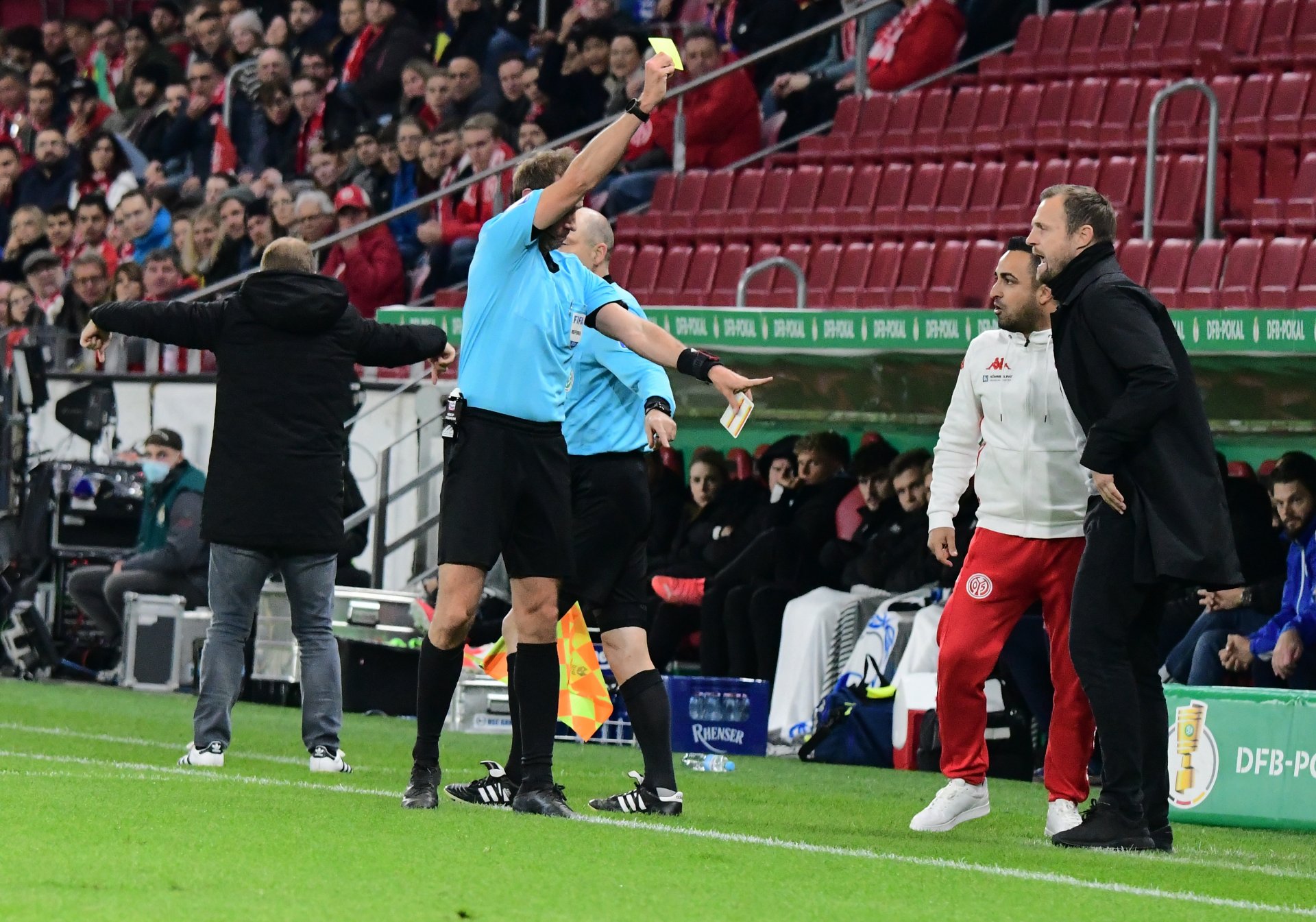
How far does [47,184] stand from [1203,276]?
13480 millimetres

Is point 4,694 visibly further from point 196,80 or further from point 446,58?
point 196,80

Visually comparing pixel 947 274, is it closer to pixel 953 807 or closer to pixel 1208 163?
pixel 1208 163

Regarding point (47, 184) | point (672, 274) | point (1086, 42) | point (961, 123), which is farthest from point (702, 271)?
point (47, 184)

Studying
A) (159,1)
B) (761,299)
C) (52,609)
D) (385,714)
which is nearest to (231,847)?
(385,714)

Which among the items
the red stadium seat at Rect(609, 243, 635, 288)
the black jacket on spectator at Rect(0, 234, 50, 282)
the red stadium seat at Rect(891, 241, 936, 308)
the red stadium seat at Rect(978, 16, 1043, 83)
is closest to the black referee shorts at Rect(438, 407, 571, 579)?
the red stadium seat at Rect(891, 241, 936, 308)

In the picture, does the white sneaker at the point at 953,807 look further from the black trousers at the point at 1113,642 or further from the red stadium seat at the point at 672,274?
the red stadium seat at the point at 672,274

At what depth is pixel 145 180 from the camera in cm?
2117

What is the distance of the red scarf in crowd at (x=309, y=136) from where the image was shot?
20016 mm

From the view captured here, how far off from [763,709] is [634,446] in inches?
151

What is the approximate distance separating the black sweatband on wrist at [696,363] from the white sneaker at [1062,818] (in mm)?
1648

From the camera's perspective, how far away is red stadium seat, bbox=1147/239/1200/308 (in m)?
11.4

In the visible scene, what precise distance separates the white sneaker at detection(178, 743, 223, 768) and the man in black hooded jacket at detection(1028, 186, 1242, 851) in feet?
10.2

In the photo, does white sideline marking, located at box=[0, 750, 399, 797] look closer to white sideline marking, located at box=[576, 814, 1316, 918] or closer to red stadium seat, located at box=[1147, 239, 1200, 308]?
white sideline marking, located at box=[576, 814, 1316, 918]

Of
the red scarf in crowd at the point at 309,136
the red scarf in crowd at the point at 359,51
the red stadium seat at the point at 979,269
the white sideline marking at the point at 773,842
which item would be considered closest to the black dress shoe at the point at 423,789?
the white sideline marking at the point at 773,842
